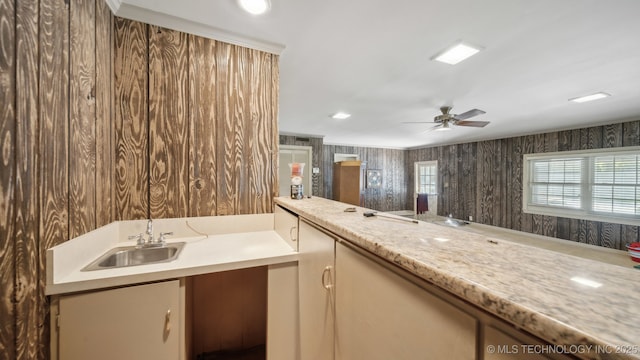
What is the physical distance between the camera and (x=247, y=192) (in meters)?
1.95

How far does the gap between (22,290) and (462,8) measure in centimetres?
267

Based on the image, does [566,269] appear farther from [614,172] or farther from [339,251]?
[614,172]

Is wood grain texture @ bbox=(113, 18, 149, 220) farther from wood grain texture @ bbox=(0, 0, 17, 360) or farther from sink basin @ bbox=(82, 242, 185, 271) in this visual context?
wood grain texture @ bbox=(0, 0, 17, 360)

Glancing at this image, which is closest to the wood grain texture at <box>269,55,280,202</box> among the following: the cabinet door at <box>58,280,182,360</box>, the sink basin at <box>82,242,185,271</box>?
the sink basin at <box>82,242,185,271</box>

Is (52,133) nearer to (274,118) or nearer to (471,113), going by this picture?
(274,118)

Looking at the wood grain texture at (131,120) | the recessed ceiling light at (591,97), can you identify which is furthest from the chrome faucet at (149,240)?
the recessed ceiling light at (591,97)

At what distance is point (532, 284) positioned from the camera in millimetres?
419

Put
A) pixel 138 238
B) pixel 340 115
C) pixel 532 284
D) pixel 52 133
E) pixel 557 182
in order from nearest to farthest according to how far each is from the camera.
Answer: pixel 532 284, pixel 52 133, pixel 138 238, pixel 340 115, pixel 557 182

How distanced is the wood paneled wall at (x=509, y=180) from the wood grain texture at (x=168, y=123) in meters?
6.79

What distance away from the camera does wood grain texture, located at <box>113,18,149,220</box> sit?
1611mm

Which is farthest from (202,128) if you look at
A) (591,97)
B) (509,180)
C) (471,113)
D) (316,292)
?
(509,180)

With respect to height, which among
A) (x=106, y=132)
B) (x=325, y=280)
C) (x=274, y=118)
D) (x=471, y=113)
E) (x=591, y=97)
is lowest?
(x=325, y=280)

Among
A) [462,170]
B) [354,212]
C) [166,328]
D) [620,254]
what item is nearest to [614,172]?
[620,254]

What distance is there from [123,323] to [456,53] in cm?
293
